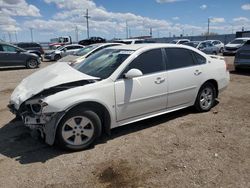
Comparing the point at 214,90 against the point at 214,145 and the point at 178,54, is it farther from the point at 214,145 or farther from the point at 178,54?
the point at 214,145

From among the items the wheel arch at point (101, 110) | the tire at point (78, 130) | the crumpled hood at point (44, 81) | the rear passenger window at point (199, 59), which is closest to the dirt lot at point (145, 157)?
the tire at point (78, 130)

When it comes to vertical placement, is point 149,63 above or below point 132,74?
above

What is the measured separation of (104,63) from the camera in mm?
5180

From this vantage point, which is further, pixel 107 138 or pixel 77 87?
pixel 107 138

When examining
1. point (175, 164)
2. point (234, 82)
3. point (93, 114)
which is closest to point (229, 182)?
point (175, 164)

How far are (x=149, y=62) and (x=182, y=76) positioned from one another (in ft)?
2.75

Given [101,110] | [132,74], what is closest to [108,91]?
[101,110]

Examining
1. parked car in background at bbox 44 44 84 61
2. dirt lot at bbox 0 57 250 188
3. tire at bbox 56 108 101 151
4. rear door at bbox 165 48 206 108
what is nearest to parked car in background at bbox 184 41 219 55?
parked car in background at bbox 44 44 84 61

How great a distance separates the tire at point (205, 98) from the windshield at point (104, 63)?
2.00m

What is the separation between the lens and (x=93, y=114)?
14.5 feet

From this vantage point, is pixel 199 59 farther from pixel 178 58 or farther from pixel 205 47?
pixel 205 47

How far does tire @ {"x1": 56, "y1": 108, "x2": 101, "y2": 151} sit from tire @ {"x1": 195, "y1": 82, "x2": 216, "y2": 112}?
2616mm

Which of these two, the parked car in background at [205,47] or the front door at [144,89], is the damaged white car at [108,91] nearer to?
the front door at [144,89]

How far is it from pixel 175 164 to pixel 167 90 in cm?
178
